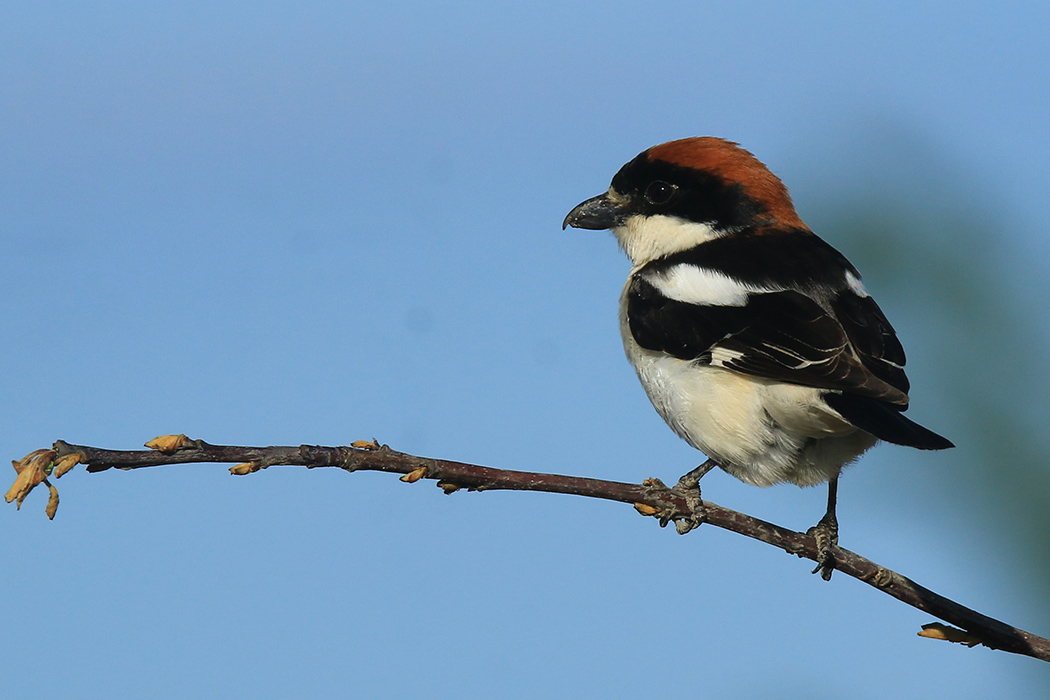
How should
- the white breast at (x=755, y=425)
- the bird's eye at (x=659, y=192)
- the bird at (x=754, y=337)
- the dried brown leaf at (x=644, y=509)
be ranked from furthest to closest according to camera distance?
the bird's eye at (x=659, y=192), the white breast at (x=755, y=425), the bird at (x=754, y=337), the dried brown leaf at (x=644, y=509)

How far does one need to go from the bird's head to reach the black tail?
1.33 m

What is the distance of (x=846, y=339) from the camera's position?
3.70 meters

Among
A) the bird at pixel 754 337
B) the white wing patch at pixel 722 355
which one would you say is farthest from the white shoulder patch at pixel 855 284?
the white wing patch at pixel 722 355

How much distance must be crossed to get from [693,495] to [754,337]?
0.72m

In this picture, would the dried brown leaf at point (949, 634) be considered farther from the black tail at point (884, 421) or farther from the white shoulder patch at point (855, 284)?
the white shoulder patch at point (855, 284)

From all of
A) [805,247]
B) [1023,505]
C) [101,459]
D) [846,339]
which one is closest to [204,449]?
[101,459]

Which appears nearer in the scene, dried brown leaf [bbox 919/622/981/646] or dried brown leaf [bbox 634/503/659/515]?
dried brown leaf [bbox 919/622/981/646]

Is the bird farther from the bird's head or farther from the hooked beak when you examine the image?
the hooked beak

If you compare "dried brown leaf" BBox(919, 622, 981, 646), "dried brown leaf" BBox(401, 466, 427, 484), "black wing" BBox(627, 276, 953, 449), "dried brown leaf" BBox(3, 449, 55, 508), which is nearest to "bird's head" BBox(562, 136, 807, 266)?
"black wing" BBox(627, 276, 953, 449)

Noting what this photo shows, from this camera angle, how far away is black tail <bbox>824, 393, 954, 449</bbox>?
3.08 metres

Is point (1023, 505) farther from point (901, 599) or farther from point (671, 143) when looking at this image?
point (901, 599)

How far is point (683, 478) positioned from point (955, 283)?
2638 mm

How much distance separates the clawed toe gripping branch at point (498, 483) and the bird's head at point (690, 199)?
6.05 ft

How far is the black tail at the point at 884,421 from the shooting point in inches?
121
